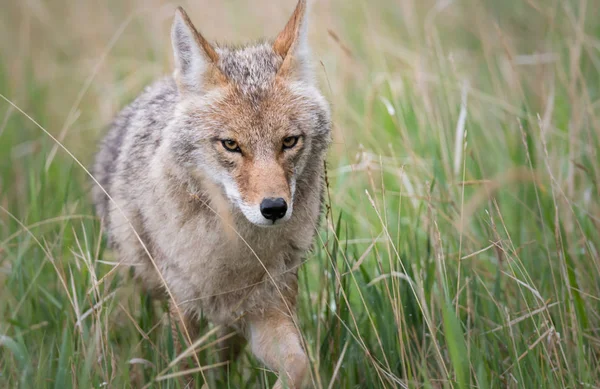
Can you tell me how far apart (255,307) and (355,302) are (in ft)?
4.10

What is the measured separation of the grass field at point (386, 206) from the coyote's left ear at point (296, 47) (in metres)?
0.31

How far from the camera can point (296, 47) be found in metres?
4.34

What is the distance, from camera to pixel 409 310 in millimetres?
4270

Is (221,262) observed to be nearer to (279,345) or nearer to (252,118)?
(279,345)

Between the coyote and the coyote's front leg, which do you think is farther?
the coyote

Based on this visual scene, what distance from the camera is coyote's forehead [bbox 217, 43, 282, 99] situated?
4.05m

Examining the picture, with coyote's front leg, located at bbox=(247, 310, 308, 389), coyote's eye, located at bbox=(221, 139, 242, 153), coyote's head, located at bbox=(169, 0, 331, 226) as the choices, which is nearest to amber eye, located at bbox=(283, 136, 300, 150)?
coyote's head, located at bbox=(169, 0, 331, 226)

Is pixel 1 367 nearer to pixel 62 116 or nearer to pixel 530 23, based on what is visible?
pixel 62 116

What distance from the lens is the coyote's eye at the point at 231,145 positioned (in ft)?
12.7

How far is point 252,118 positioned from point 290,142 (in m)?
0.23

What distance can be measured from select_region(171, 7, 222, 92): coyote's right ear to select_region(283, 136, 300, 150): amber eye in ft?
1.78

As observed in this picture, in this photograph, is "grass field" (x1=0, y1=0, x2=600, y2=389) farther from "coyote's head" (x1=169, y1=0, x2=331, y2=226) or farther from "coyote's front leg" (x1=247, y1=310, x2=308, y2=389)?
"coyote's head" (x1=169, y1=0, x2=331, y2=226)

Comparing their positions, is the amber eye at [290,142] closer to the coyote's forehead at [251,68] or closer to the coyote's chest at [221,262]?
the coyote's forehead at [251,68]

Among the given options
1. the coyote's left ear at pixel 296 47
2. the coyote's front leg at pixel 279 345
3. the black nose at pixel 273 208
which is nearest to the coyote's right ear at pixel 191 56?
the coyote's left ear at pixel 296 47
